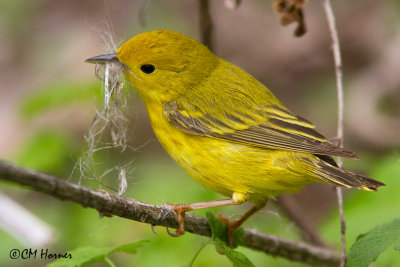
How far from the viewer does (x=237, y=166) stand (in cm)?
336

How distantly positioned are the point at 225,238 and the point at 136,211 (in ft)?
3.25

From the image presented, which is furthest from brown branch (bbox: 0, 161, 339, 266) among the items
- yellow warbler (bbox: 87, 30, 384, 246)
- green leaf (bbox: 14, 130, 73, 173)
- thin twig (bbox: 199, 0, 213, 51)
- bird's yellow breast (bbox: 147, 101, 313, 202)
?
green leaf (bbox: 14, 130, 73, 173)

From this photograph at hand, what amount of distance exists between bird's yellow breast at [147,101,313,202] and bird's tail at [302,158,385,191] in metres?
0.11

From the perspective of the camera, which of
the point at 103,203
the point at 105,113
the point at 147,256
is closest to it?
the point at 103,203

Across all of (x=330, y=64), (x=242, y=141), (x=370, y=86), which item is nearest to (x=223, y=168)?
(x=242, y=141)

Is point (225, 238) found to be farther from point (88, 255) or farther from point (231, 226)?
point (88, 255)

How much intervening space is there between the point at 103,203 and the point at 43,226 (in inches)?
88.1

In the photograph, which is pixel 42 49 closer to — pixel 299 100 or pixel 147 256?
pixel 299 100

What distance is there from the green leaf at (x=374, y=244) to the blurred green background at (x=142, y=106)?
1.36 meters

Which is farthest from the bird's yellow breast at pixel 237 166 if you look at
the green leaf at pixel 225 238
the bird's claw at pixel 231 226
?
the green leaf at pixel 225 238

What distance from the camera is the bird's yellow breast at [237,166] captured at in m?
3.35

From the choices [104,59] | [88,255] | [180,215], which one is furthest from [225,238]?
[104,59]

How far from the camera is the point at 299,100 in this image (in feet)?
25.2

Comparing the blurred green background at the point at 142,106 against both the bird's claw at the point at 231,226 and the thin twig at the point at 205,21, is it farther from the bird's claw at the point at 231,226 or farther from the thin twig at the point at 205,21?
the thin twig at the point at 205,21
